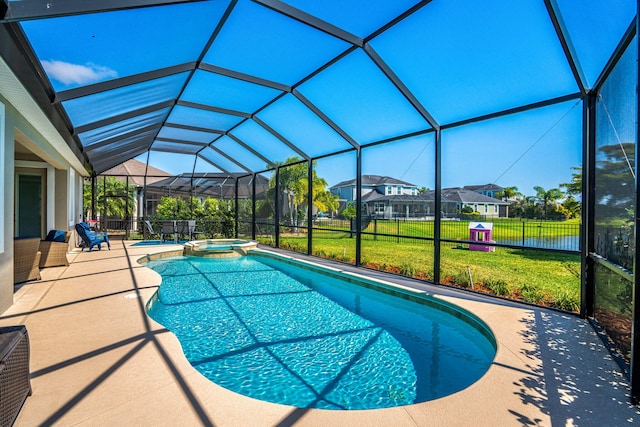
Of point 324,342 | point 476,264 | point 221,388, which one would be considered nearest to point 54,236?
point 324,342

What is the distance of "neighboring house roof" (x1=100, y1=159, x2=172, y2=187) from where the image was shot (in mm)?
14323

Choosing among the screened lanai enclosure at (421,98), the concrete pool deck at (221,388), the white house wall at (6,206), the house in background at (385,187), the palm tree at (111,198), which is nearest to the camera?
the concrete pool deck at (221,388)

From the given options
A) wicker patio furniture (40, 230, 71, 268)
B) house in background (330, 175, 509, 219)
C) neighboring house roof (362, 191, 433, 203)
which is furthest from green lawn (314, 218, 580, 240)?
wicker patio furniture (40, 230, 71, 268)

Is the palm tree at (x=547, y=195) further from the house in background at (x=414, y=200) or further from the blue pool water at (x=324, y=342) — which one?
the blue pool water at (x=324, y=342)

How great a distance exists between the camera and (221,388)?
249 centimetres

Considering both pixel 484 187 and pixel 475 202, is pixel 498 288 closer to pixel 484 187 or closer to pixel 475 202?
pixel 475 202

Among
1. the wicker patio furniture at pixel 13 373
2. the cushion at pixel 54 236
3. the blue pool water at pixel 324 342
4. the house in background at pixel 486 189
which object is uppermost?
the house in background at pixel 486 189

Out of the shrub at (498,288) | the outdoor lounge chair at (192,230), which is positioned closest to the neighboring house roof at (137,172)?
the outdoor lounge chair at (192,230)

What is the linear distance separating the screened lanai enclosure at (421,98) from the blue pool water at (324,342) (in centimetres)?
126

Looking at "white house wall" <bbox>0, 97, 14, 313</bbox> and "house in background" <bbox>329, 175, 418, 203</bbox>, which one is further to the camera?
"house in background" <bbox>329, 175, 418, 203</bbox>

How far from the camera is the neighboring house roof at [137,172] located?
564 inches

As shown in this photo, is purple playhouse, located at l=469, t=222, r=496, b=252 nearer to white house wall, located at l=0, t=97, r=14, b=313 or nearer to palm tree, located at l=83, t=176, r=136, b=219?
white house wall, located at l=0, t=97, r=14, b=313

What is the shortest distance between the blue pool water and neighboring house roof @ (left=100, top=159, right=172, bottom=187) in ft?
30.3

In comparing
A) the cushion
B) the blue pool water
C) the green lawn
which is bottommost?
the blue pool water
